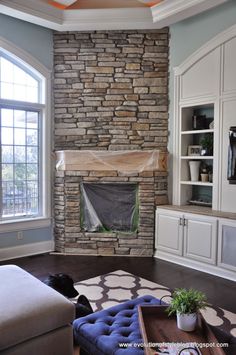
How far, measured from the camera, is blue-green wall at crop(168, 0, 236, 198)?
4098 millimetres

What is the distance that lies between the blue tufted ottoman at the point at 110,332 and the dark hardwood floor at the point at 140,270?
148 centimetres

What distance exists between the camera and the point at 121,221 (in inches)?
193

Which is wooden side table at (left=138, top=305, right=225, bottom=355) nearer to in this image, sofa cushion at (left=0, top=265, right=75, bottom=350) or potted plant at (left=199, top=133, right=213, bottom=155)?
sofa cushion at (left=0, top=265, right=75, bottom=350)

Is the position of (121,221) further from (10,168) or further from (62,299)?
(62,299)

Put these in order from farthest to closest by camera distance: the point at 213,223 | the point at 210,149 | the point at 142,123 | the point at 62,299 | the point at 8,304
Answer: the point at 142,123, the point at 210,149, the point at 213,223, the point at 62,299, the point at 8,304

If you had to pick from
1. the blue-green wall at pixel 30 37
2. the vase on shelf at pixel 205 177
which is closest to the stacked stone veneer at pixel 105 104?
the blue-green wall at pixel 30 37

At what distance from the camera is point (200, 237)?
4.11 metres

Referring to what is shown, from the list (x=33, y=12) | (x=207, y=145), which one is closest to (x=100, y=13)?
(x=33, y=12)

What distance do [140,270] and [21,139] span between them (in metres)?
2.58

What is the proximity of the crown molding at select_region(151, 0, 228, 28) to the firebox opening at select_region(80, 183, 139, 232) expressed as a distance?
2.43 meters

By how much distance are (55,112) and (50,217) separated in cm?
165

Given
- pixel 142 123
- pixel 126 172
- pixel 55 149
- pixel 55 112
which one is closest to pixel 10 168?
pixel 55 149

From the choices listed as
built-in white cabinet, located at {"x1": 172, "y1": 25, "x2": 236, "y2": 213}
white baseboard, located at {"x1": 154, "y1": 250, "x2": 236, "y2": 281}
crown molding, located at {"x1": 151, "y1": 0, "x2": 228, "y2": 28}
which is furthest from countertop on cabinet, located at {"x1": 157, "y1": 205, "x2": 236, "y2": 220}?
crown molding, located at {"x1": 151, "y1": 0, "x2": 228, "y2": 28}

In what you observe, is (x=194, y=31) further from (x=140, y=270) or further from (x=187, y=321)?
(x=187, y=321)
